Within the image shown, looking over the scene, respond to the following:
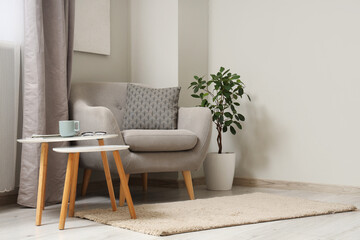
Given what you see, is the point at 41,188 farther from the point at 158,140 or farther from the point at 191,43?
the point at 191,43

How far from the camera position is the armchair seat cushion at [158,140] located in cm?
269

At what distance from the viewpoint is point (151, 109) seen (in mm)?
3135

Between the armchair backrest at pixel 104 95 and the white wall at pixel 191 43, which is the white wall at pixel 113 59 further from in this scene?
the white wall at pixel 191 43

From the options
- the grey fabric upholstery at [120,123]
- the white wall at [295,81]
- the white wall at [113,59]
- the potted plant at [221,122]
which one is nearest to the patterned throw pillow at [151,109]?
the grey fabric upholstery at [120,123]

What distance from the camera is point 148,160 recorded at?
108 inches

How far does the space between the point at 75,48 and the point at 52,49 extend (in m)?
0.53

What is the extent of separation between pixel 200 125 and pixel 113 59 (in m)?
1.19

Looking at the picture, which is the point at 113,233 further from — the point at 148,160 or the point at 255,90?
the point at 255,90

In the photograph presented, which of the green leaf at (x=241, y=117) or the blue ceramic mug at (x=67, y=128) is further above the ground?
the green leaf at (x=241, y=117)

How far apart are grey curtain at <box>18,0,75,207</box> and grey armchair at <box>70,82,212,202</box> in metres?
0.15

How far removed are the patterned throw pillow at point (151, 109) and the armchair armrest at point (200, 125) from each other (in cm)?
12

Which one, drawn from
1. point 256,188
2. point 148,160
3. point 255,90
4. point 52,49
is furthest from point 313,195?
point 52,49

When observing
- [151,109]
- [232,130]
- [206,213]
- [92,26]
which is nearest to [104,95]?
[151,109]

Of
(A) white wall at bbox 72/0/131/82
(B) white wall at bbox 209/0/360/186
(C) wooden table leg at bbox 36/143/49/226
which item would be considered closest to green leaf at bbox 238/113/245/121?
(B) white wall at bbox 209/0/360/186
